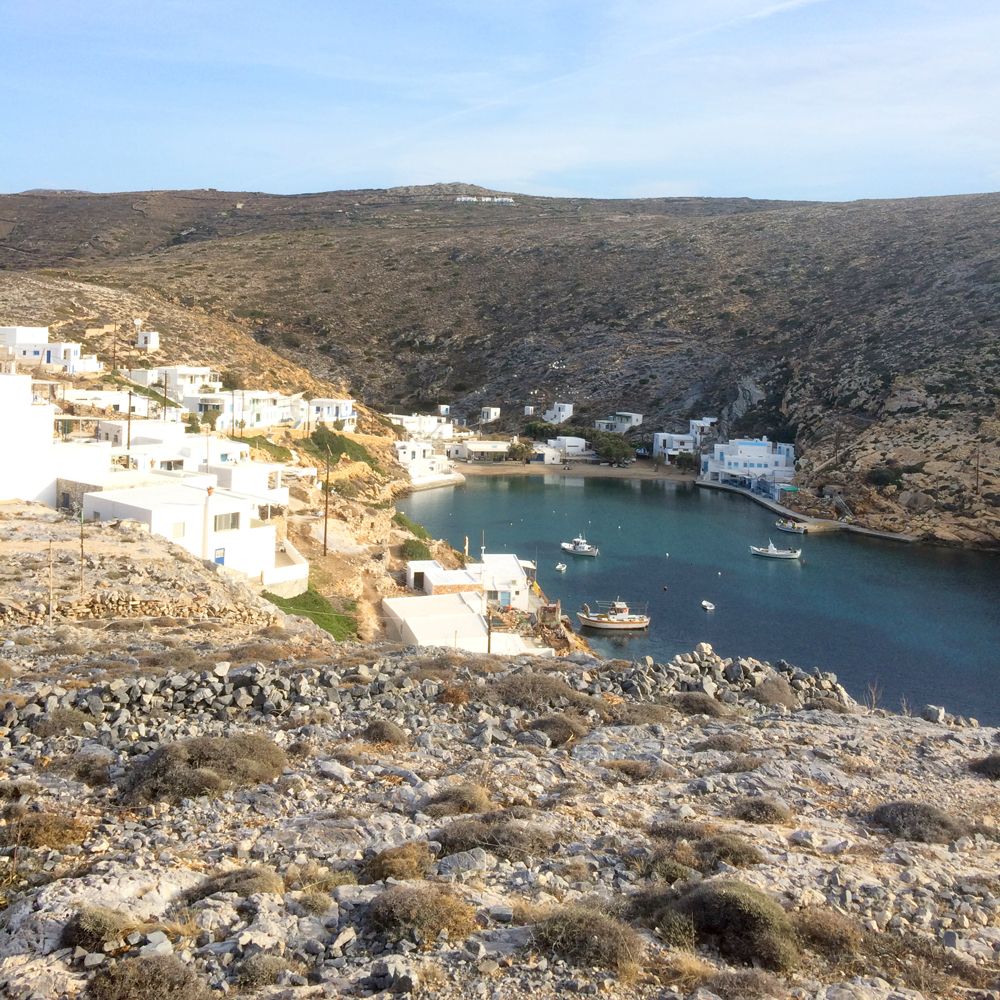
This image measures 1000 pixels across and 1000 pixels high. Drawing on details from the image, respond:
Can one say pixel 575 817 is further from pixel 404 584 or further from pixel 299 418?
A: pixel 299 418

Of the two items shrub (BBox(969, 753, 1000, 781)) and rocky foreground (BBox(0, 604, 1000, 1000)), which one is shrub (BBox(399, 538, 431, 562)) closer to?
rocky foreground (BBox(0, 604, 1000, 1000))

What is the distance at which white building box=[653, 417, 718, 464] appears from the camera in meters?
76.6

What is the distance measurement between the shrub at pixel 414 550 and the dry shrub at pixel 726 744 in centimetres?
2636

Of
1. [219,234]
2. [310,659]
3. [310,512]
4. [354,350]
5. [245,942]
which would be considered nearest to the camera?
[245,942]

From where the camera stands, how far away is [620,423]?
3233 inches

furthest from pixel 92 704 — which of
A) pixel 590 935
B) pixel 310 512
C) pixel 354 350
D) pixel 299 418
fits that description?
pixel 354 350

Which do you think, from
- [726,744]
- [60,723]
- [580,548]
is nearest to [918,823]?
[726,744]

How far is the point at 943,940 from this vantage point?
5449 millimetres

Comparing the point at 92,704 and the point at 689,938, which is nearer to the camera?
the point at 689,938

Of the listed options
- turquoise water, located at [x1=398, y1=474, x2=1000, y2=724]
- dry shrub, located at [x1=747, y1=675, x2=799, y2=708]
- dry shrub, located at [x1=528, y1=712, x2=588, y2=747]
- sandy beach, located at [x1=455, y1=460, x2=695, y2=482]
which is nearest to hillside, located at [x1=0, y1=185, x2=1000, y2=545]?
turquoise water, located at [x1=398, y1=474, x2=1000, y2=724]

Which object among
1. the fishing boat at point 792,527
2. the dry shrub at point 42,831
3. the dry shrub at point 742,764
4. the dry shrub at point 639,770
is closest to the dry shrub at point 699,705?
the dry shrub at point 742,764

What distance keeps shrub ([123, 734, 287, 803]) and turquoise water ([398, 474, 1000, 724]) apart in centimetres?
1966

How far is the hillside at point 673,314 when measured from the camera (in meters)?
63.3

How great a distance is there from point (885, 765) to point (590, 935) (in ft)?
15.0
